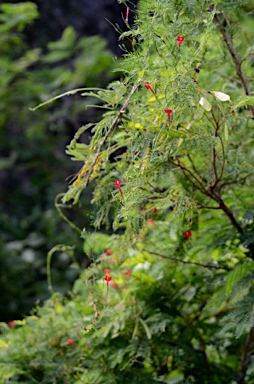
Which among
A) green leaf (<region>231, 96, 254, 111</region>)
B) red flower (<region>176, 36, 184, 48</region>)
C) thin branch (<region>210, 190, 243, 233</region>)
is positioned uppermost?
red flower (<region>176, 36, 184, 48</region>)

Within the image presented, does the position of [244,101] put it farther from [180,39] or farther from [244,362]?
[244,362]

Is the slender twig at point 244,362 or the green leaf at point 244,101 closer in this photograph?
the green leaf at point 244,101

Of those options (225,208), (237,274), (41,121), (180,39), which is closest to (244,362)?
(237,274)

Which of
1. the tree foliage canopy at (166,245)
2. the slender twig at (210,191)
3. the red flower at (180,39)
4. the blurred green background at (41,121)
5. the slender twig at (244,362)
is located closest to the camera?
the red flower at (180,39)

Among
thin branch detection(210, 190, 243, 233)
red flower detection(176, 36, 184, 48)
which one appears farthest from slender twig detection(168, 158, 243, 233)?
red flower detection(176, 36, 184, 48)

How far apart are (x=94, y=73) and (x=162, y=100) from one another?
308cm

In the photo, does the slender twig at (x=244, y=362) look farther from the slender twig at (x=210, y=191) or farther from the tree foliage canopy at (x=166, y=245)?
the slender twig at (x=210, y=191)

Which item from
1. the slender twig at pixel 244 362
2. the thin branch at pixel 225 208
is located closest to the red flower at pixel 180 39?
the thin branch at pixel 225 208

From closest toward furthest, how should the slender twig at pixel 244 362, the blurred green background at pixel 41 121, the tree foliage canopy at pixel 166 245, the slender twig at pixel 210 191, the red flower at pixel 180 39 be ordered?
1. the red flower at pixel 180 39
2. the tree foliage canopy at pixel 166 245
3. the slender twig at pixel 210 191
4. the slender twig at pixel 244 362
5. the blurred green background at pixel 41 121

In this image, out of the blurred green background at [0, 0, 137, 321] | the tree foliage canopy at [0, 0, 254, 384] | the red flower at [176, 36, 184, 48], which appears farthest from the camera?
the blurred green background at [0, 0, 137, 321]

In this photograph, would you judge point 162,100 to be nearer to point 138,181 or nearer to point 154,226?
point 138,181

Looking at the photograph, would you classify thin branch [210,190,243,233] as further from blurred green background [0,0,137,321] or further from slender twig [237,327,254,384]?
blurred green background [0,0,137,321]

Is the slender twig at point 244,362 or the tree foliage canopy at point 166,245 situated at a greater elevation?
the tree foliage canopy at point 166,245

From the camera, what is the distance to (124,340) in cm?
156
